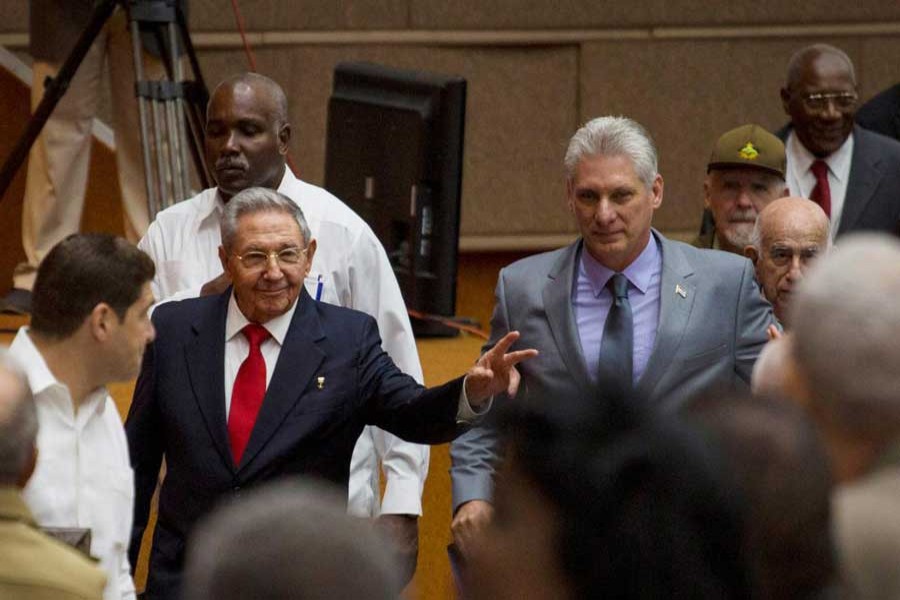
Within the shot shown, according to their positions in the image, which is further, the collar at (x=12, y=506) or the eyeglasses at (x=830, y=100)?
the eyeglasses at (x=830, y=100)

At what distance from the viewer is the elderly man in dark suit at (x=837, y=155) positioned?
5.21m

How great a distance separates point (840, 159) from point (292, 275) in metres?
2.29

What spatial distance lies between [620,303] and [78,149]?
2.62m

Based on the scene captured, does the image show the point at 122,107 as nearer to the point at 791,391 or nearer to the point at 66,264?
the point at 66,264

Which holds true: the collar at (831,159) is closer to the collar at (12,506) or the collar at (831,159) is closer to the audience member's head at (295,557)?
the collar at (12,506)

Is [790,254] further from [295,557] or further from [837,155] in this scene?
[295,557]

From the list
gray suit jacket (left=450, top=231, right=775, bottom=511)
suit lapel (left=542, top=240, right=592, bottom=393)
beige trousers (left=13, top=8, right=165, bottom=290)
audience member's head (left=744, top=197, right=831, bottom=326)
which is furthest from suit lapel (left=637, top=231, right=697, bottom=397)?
beige trousers (left=13, top=8, right=165, bottom=290)

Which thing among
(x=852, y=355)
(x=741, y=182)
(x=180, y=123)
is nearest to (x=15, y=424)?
(x=852, y=355)

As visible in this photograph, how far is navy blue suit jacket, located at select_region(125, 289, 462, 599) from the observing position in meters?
3.40

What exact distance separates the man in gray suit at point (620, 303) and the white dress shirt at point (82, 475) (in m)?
0.72

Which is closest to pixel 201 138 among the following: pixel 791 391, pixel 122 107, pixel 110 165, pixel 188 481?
pixel 122 107

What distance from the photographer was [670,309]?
3.58 m

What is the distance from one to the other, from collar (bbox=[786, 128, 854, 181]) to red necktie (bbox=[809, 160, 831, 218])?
0.01 meters

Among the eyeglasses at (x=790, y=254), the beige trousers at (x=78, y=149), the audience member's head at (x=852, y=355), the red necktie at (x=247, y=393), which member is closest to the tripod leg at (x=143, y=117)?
the beige trousers at (x=78, y=149)
